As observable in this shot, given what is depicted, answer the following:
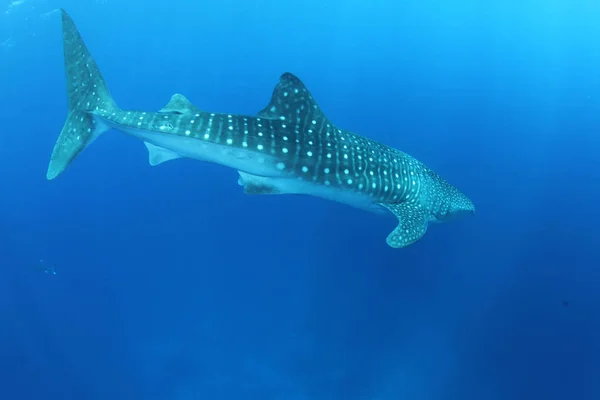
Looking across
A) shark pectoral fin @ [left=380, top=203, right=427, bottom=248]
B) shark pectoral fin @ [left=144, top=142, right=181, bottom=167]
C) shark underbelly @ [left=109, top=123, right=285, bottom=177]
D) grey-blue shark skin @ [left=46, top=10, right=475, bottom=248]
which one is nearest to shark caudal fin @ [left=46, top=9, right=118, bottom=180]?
grey-blue shark skin @ [left=46, top=10, right=475, bottom=248]

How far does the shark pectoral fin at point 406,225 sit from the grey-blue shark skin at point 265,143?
0.06ft

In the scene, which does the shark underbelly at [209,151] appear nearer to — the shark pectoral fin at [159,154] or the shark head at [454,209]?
the shark pectoral fin at [159,154]

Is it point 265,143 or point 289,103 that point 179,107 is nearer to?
point 265,143

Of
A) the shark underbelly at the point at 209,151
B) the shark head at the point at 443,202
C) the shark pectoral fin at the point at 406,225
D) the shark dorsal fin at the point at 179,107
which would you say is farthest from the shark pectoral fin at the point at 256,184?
the shark head at the point at 443,202

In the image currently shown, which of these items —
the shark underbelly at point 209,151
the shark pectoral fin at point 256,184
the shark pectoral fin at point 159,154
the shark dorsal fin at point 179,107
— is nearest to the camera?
the shark underbelly at point 209,151

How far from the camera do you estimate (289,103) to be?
18.4 ft

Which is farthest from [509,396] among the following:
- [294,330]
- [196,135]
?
[196,135]

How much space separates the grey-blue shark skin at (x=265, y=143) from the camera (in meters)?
5.02

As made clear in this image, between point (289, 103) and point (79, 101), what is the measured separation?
3070 millimetres

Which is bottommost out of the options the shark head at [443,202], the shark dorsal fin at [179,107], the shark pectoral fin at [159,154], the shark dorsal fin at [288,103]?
the shark pectoral fin at [159,154]

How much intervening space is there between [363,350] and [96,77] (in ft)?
24.7

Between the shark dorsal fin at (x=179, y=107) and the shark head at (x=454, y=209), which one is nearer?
the shark dorsal fin at (x=179, y=107)

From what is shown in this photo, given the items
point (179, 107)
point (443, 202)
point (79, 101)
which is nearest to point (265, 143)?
point (179, 107)

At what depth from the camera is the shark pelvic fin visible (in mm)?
5594
